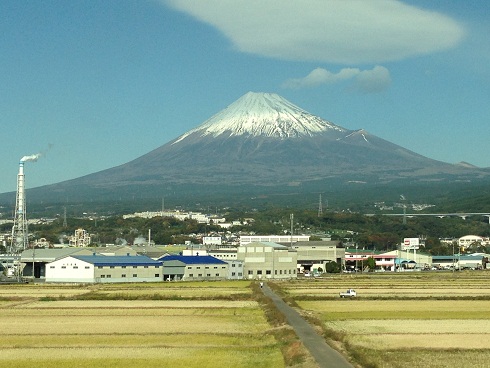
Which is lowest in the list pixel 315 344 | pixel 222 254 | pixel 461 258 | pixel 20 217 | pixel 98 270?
pixel 315 344

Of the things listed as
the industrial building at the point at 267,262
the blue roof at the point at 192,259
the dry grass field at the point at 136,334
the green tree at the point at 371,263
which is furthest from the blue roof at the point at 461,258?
the dry grass field at the point at 136,334

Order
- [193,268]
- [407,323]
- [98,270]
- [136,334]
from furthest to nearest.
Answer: [193,268]
[98,270]
[407,323]
[136,334]

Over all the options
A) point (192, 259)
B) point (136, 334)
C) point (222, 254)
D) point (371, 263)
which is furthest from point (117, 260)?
point (136, 334)

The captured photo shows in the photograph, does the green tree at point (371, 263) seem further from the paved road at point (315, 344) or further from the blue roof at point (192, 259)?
the paved road at point (315, 344)

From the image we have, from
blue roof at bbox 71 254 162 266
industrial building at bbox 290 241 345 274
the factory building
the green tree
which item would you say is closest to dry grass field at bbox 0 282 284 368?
the factory building

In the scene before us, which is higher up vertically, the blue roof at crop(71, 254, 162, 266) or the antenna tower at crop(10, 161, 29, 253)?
the antenna tower at crop(10, 161, 29, 253)

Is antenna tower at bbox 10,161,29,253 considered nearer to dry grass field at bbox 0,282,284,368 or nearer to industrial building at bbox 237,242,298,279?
industrial building at bbox 237,242,298,279

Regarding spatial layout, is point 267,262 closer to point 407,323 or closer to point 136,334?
point 407,323
